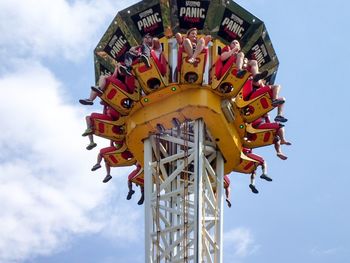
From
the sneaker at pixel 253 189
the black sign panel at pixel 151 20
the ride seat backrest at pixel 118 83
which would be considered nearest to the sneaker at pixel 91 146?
the ride seat backrest at pixel 118 83

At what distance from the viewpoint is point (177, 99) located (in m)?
39.5

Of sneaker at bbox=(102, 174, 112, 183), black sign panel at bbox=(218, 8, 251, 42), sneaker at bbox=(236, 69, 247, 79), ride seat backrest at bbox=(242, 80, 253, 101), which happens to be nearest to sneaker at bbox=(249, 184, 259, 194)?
ride seat backrest at bbox=(242, 80, 253, 101)

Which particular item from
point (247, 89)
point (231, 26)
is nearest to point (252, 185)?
point (247, 89)

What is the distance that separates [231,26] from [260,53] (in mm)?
1848

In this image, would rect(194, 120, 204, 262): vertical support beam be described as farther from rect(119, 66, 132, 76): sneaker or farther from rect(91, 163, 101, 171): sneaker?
rect(91, 163, 101, 171): sneaker

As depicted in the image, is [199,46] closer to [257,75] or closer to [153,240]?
[257,75]

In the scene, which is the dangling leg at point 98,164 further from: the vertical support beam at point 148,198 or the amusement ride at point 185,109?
the vertical support beam at point 148,198

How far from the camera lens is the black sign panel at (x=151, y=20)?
4116cm

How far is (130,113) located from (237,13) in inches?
204

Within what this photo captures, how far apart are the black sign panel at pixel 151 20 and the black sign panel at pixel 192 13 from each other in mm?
743

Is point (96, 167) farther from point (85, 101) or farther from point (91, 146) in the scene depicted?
point (85, 101)

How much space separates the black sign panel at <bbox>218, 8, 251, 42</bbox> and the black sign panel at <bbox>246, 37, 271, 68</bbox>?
86cm

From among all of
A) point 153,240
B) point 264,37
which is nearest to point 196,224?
point 153,240

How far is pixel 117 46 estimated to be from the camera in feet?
139
